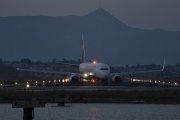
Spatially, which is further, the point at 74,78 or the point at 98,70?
the point at 74,78

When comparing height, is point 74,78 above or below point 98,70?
below

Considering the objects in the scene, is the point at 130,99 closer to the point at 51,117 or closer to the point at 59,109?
the point at 59,109

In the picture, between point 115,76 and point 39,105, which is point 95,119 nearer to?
point 39,105

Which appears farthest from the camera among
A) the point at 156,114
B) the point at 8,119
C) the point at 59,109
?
the point at 59,109

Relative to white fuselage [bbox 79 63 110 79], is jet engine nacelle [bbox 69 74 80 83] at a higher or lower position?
lower

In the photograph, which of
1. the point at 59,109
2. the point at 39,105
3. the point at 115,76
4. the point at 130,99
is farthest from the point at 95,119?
the point at 115,76

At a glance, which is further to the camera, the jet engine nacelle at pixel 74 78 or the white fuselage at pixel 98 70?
the jet engine nacelle at pixel 74 78

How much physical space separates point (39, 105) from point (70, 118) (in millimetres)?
6228

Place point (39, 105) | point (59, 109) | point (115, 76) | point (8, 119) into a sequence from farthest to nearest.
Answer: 1. point (115, 76)
2. point (59, 109)
3. point (8, 119)
4. point (39, 105)

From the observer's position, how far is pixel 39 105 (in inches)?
2253

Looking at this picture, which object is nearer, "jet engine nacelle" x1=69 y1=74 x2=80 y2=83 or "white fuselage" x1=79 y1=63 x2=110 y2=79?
"white fuselage" x1=79 y1=63 x2=110 y2=79

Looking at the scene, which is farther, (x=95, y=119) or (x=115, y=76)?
(x=115, y=76)

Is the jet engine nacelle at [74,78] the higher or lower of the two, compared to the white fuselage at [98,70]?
lower

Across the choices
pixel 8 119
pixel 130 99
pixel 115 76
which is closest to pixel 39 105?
pixel 8 119
